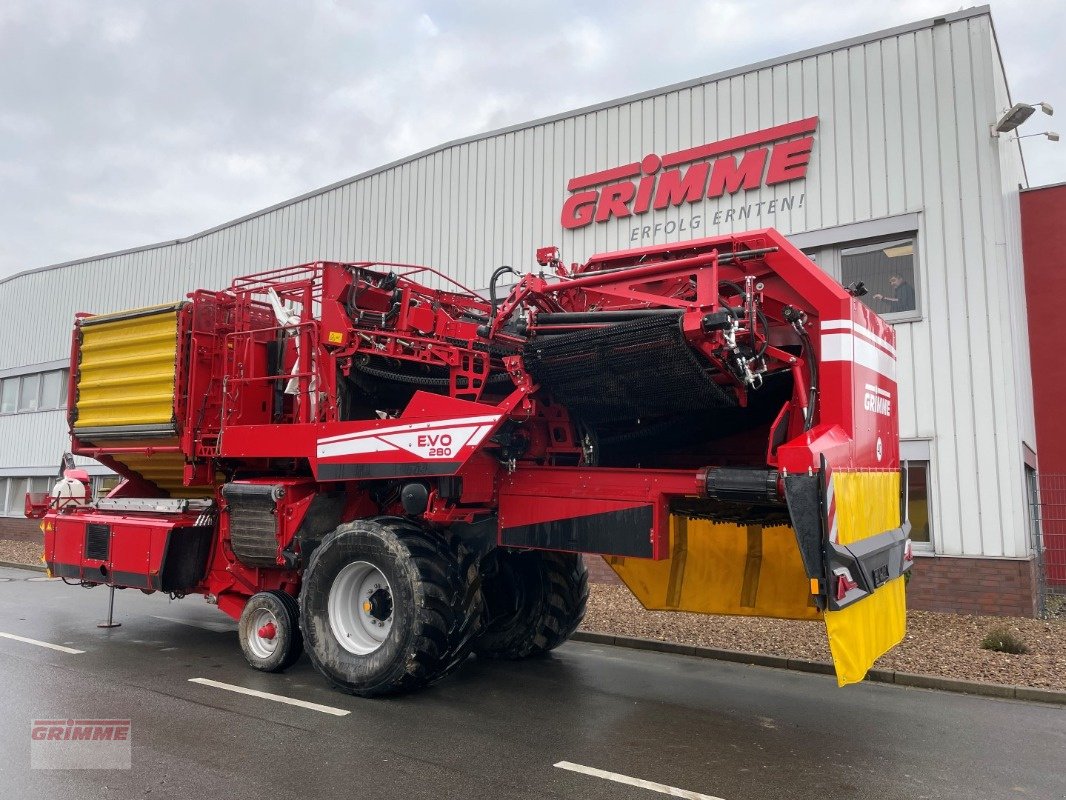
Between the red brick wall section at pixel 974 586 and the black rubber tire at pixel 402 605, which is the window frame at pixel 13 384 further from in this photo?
the red brick wall section at pixel 974 586

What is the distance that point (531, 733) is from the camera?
539 centimetres

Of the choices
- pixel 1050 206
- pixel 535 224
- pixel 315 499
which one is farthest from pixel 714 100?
pixel 315 499

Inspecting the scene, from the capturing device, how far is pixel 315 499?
6988mm

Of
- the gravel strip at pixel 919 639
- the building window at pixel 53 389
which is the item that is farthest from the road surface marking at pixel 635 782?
the building window at pixel 53 389

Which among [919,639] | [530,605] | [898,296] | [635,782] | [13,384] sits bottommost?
[635,782]

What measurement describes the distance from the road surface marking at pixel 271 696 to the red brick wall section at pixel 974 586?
23.9 feet

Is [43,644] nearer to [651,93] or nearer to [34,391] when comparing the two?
[651,93]

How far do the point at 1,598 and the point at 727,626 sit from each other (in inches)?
394

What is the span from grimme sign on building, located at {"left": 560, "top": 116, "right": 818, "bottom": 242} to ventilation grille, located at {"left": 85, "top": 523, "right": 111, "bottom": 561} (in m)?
8.30

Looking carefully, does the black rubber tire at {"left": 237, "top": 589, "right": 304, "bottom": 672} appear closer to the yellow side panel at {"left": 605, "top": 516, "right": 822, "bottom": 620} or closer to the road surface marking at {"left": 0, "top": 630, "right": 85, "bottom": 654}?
the road surface marking at {"left": 0, "top": 630, "right": 85, "bottom": 654}

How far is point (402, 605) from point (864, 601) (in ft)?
10.2

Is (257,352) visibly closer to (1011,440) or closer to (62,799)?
(62,799)

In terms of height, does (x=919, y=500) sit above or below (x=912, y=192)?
below

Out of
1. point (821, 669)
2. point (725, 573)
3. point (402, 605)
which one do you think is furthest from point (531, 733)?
point (821, 669)
